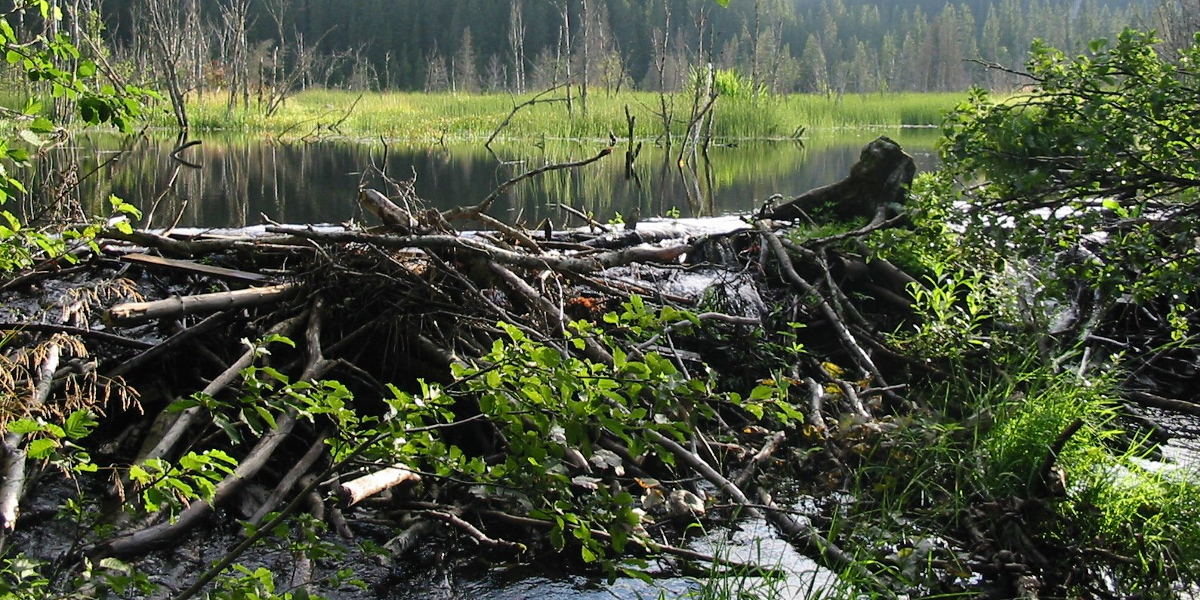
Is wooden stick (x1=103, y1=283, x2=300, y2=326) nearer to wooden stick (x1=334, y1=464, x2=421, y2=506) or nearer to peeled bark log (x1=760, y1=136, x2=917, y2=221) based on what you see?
wooden stick (x1=334, y1=464, x2=421, y2=506)

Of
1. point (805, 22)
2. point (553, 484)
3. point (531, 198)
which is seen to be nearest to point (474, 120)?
point (531, 198)

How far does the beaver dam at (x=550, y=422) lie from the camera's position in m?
2.55

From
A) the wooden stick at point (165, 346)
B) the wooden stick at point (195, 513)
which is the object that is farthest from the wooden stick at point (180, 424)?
the wooden stick at point (165, 346)

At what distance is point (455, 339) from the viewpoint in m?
4.38

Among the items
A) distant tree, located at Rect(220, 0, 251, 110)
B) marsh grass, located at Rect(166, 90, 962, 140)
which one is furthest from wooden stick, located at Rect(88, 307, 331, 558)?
distant tree, located at Rect(220, 0, 251, 110)

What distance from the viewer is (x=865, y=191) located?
6.92m

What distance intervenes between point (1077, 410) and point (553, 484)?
2.62 meters

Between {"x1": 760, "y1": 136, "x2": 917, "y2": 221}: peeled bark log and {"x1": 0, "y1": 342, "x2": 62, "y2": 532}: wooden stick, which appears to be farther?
{"x1": 760, "y1": 136, "x2": 917, "y2": 221}: peeled bark log

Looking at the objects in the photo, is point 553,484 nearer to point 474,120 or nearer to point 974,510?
point 974,510

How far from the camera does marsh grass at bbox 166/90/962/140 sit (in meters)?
26.8

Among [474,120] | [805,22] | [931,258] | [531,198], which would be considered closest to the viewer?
[931,258]

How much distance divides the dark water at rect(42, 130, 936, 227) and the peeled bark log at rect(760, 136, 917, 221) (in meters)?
1.42

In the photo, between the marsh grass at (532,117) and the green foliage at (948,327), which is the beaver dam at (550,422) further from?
the marsh grass at (532,117)

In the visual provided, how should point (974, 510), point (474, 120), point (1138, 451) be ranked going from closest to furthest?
point (974, 510) → point (1138, 451) → point (474, 120)
